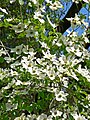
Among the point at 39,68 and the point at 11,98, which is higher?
the point at 39,68

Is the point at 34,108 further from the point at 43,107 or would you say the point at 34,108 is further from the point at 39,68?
the point at 39,68

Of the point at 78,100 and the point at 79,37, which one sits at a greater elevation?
the point at 79,37

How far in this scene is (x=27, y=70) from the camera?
2.16 metres

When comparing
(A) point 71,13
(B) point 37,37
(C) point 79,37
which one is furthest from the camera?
(A) point 71,13

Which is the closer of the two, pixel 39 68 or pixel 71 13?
pixel 39 68

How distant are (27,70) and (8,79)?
0.16m

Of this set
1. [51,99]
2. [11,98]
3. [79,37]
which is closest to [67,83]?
[51,99]

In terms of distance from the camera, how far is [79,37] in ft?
8.56

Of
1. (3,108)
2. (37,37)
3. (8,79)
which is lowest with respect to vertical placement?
(3,108)

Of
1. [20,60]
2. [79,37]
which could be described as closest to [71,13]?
[79,37]

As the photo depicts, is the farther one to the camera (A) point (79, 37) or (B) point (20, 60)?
(A) point (79, 37)

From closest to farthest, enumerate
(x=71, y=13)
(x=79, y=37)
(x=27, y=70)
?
1. (x=27, y=70)
2. (x=79, y=37)
3. (x=71, y=13)

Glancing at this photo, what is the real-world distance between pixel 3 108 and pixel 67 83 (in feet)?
1.31

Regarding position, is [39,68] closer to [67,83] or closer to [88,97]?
[67,83]
